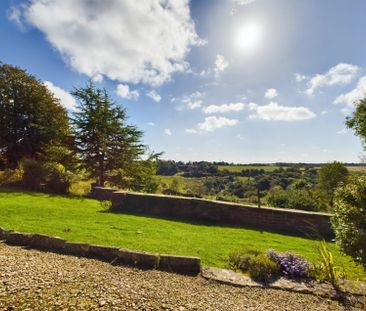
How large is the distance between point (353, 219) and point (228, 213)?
17.0 feet

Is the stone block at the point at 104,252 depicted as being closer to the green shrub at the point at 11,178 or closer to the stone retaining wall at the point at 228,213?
the stone retaining wall at the point at 228,213

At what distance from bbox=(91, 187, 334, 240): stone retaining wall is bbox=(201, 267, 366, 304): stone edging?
3.39 meters

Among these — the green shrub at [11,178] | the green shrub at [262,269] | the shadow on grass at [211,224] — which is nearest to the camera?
the green shrub at [262,269]

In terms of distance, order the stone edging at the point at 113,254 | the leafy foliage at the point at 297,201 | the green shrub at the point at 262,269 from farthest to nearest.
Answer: the leafy foliage at the point at 297,201 < the stone edging at the point at 113,254 < the green shrub at the point at 262,269

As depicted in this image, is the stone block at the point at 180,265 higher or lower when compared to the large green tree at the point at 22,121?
lower

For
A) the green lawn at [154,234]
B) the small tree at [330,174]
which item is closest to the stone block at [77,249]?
the green lawn at [154,234]

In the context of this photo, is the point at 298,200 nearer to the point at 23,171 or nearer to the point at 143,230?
the point at 143,230

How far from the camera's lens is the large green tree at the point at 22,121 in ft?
61.9

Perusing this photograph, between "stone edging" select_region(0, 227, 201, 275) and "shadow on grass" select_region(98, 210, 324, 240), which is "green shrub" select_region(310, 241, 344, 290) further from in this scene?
"shadow on grass" select_region(98, 210, 324, 240)

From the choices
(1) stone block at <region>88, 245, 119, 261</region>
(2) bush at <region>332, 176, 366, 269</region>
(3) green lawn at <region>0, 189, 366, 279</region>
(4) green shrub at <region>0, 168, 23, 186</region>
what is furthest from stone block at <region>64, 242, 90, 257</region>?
(4) green shrub at <region>0, 168, 23, 186</region>

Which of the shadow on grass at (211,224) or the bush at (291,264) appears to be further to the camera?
the shadow on grass at (211,224)

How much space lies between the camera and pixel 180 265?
15.9 ft

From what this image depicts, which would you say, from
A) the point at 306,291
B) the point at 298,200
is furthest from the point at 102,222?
the point at 298,200

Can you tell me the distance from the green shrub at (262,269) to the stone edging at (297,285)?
0.17 meters
